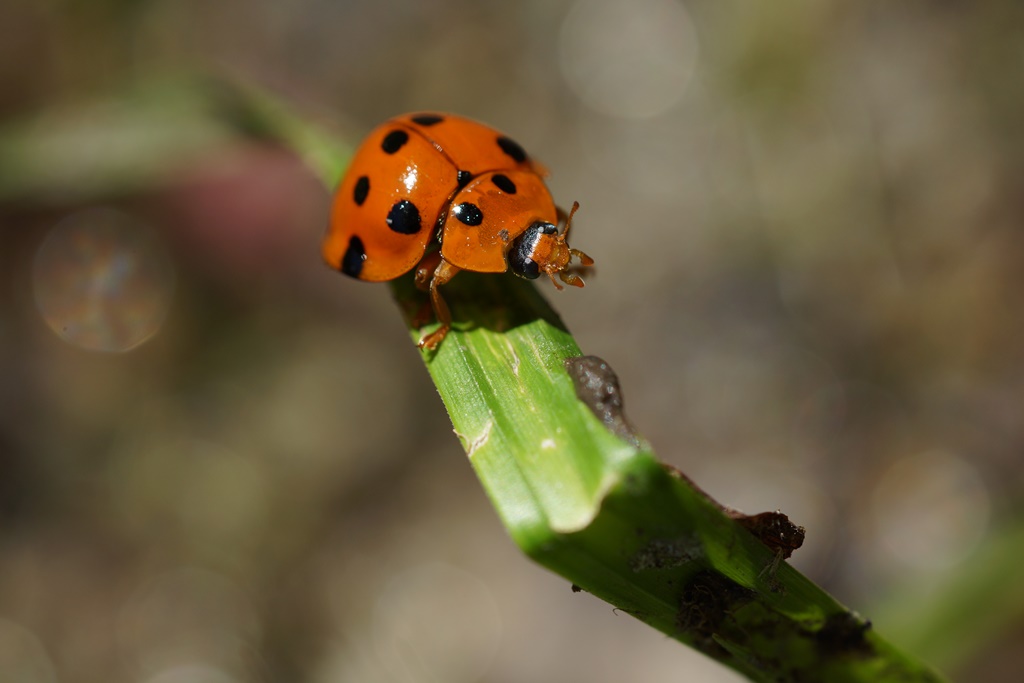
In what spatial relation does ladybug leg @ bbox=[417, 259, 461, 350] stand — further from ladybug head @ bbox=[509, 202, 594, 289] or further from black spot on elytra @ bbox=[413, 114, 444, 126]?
black spot on elytra @ bbox=[413, 114, 444, 126]

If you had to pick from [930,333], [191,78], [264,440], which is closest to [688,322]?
[930,333]

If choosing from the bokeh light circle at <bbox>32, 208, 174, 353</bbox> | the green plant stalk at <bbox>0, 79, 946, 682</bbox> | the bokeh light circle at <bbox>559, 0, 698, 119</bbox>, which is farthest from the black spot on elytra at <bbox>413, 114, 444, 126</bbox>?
the bokeh light circle at <bbox>559, 0, 698, 119</bbox>

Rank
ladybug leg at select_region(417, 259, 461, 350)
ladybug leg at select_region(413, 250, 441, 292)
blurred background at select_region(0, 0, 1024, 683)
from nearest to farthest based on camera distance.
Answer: ladybug leg at select_region(417, 259, 461, 350) → ladybug leg at select_region(413, 250, 441, 292) → blurred background at select_region(0, 0, 1024, 683)

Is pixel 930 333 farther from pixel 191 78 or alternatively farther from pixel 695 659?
pixel 191 78

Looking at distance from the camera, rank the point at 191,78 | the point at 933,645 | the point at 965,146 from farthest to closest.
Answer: the point at 965,146 → the point at 191,78 → the point at 933,645

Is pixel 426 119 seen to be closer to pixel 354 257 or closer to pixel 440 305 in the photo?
pixel 354 257

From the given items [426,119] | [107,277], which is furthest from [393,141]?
[107,277]
